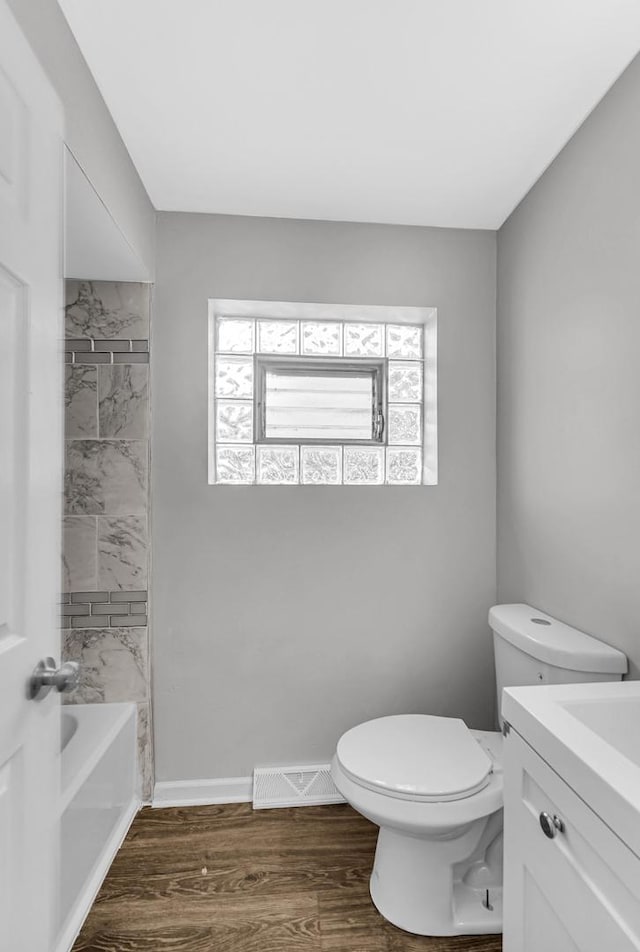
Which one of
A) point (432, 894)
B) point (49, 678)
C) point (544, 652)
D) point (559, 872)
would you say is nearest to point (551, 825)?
point (559, 872)

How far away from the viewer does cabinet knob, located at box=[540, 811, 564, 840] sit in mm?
965

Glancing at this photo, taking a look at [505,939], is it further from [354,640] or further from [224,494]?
[224,494]

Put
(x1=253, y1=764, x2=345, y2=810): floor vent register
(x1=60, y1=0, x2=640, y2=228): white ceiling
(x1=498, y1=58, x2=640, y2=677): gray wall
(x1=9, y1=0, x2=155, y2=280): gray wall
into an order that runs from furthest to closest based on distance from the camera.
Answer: (x1=253, y1=764, x2=345, y2=810): floor vent register → (x1=498, y1=58, x2=640, y2=677): gray wall → (x1=60, y1=0, x2=640, y2=228): white ceiling → (x1=9, y1=0, x2=155, y2=280): gray wall

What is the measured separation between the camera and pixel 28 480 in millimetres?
951

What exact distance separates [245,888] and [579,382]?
1.80 meters

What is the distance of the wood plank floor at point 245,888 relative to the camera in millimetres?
1478

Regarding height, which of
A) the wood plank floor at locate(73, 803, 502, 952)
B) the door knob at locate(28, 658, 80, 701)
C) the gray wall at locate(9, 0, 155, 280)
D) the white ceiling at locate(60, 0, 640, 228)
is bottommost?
the wood plank floor at locate(73, 803, 502, 952)

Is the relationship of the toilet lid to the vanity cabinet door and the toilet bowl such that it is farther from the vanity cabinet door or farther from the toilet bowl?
the vanity cabinet door

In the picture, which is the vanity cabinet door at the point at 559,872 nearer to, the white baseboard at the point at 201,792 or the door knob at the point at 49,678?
the door knob at the point at 49,678

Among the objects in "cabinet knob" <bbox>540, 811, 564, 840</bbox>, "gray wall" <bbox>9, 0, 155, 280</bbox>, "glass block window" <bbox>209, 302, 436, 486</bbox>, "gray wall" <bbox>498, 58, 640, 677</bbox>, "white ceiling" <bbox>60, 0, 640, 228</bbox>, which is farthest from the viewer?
"glass block window" <bbox>209, 302, 436, 486</bbox>

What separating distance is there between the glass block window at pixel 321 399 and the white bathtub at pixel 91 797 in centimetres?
96

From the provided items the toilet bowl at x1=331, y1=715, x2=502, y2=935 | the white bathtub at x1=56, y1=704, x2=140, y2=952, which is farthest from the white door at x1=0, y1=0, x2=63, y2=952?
the toilet bowl at x1=331, y1=715, x2=502, y2=935

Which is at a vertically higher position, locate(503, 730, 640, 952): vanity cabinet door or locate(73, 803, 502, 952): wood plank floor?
locate(503, 730, 640, 952): vanity cabinet door

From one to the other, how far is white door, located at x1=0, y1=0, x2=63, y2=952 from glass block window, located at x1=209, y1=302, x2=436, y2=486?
3.92ft
